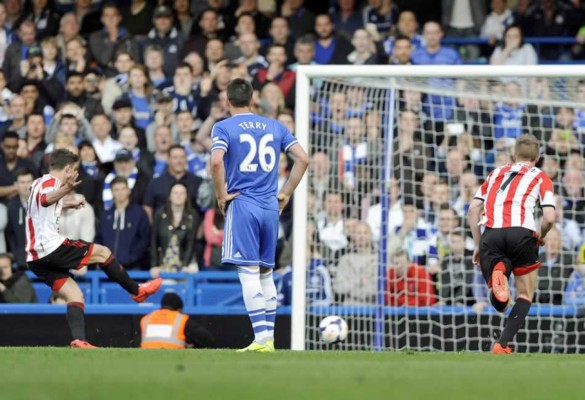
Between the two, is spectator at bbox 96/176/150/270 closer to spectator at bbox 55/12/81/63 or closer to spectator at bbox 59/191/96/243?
spectator at bbox 59/191/96/243

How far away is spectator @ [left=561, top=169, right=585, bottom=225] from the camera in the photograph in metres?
14.6

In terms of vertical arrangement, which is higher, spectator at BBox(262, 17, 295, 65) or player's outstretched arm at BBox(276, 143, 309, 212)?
spectator at BBox(262, 17, 295, 65)

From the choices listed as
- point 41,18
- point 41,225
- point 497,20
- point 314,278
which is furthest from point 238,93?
point 41,18

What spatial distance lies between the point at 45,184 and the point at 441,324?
4749 millimetres

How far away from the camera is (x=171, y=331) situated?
41.3ft

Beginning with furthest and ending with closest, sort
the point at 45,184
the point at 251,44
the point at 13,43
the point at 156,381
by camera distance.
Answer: the point at 13,43, the point at 251,44, the point at 45,184, the point at 156,381

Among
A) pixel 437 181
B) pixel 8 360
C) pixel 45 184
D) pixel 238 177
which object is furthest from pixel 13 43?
pixel 8 360

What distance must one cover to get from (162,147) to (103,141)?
→ 0.72 m

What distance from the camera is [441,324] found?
1400 centimetres

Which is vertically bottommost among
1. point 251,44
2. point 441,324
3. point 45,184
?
point 441,324

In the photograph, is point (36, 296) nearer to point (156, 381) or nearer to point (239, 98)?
point (239, 98)

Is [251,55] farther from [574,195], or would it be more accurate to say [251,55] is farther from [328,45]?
[574,195]

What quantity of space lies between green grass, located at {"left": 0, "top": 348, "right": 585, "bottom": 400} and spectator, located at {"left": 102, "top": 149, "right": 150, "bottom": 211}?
602 cm

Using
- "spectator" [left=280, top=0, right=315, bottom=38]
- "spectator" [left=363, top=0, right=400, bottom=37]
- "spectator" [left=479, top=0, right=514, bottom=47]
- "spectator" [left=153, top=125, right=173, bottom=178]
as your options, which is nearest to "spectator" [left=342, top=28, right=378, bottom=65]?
"spectator" [left=363, top=0, right=400, bottom=37]
